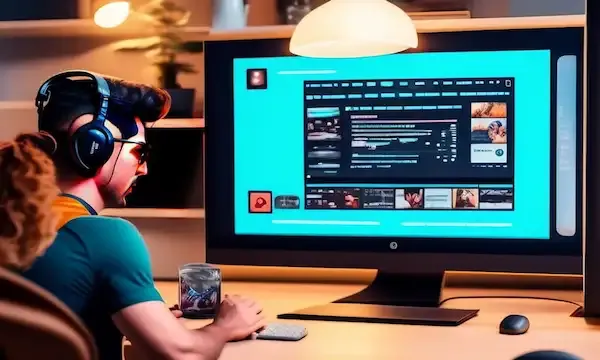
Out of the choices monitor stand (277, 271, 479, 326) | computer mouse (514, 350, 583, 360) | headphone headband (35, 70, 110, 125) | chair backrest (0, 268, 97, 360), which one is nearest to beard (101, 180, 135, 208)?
headphone headband (35, 70, 110, 125)

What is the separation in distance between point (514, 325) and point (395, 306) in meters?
0.26

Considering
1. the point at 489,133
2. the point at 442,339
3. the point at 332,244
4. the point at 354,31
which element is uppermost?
the point at 354,31

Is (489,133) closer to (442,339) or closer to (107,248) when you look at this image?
(442,339)

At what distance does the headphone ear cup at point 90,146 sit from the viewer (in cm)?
131

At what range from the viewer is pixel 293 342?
134 cm

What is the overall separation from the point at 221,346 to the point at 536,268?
63 cm

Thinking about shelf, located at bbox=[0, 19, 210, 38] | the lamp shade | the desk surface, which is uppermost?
shelf, located at bbox=[0, 19, 210, 38]

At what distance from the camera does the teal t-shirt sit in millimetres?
1204

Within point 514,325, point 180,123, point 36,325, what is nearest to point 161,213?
point 180,123

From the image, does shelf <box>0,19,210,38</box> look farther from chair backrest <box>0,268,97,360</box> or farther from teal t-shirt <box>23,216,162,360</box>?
chair backrest <box>0,268,97,360</box>

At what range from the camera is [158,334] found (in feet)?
4.05

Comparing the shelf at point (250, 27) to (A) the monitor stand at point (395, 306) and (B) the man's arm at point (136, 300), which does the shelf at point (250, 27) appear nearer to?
(A) the monitor stand at point (395, 306)

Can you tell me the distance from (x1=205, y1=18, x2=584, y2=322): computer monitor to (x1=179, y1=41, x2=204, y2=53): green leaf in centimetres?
19

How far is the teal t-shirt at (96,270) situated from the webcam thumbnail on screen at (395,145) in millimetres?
499
